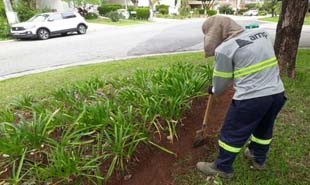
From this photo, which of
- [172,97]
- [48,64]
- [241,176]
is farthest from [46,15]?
[241,176]

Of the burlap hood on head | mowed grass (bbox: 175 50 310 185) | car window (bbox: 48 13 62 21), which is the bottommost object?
mowed grass (bbox: 175 50 310 185)

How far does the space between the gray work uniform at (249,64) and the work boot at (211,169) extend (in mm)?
788

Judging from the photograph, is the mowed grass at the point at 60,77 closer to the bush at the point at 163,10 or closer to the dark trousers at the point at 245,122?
the dark trousers at the point at 245,122

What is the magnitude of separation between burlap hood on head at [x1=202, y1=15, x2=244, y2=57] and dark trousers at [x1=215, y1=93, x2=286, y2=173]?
51cm

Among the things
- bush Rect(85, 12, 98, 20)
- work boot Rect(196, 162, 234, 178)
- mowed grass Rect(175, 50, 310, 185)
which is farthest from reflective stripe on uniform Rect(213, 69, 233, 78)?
bush Rect(85, 12, 98, 20)

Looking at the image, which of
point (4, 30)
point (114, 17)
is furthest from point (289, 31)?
point (114, 17)

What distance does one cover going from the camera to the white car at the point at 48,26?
50.0ft

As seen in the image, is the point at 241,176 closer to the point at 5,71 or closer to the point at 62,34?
the point at 5,71

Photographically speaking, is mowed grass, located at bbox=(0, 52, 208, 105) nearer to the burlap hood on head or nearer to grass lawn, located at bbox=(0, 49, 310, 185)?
grass lawn, located at bbox=(0, 49, 310, 185)

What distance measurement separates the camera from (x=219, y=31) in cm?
237

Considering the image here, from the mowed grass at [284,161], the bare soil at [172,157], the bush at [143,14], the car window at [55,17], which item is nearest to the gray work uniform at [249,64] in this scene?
the mowed grass at [284,161]

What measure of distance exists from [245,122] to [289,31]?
2.98 m

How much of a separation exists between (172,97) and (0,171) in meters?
1.97

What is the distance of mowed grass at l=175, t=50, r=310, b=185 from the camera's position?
2.74 meters
